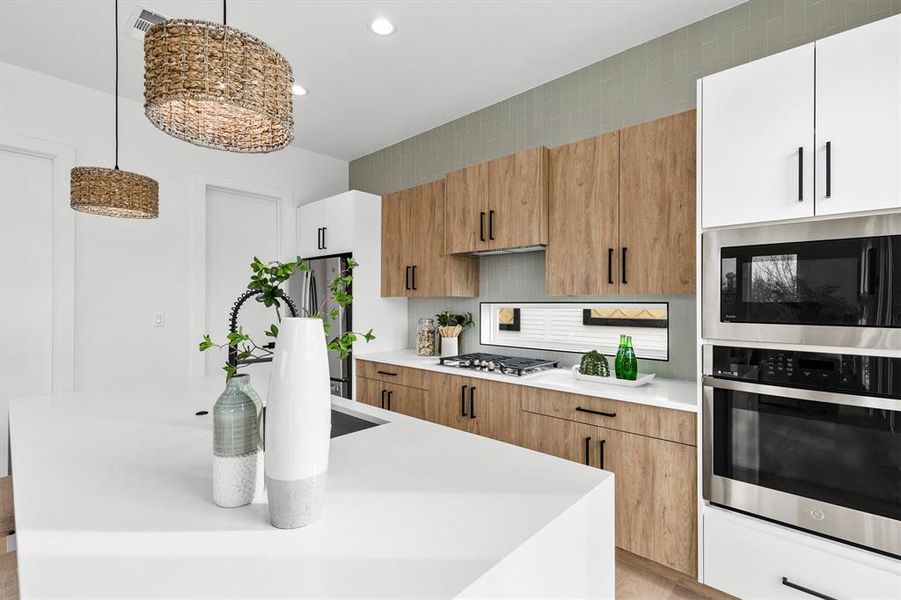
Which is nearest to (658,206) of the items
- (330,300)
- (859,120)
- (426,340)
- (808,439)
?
(859,120)

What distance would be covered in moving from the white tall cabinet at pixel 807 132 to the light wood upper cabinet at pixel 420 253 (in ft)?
5.83

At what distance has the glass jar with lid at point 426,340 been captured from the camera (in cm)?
354

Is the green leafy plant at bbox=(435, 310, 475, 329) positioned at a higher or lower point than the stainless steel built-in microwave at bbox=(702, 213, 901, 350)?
lower

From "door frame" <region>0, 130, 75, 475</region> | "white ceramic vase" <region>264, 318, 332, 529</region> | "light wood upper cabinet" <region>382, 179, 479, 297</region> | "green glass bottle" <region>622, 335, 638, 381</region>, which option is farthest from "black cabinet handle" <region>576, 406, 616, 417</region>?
"door frame" <region>0, 130, 75, 475</region>

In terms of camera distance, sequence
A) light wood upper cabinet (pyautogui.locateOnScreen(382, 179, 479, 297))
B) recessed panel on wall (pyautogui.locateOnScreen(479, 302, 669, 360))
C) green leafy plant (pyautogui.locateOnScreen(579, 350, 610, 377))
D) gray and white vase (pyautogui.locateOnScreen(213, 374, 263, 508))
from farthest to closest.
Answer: light wood upper cabinet (pyautogui.locateOnScreen(382, 179, 479, 297)) → recessed panel on wall (pyautogui.locateOnScreen(479, 302, 669, 360)) → green leafy plant (pyautogui.locateOnScreen(579, 350, 610, 377)) → gray and white vase (pyautogui.locateOnScreen(213, 374, 263, 508))

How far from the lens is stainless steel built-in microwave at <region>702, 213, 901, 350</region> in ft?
4.84

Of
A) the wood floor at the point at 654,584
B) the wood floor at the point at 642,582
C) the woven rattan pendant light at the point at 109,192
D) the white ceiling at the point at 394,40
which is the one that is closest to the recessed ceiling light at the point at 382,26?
the white ceiling at the point at 394,40

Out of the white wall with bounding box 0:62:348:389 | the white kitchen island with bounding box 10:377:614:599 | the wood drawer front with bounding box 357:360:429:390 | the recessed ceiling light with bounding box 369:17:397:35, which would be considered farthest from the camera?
the wood drawer front with bounding box 357:360:429:390

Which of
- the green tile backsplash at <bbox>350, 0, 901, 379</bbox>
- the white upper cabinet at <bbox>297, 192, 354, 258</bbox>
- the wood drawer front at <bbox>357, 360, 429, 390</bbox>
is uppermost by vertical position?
the green tile backsplash at <bbox>350, 0, 901, 379</bbox>

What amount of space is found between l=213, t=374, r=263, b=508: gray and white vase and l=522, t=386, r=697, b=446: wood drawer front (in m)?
1.70

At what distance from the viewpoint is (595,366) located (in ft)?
8.16

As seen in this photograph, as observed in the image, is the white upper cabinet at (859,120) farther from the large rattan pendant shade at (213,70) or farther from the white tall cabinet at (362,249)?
the white tall cabinet at (362,249)

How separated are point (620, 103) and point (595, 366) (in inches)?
61.5

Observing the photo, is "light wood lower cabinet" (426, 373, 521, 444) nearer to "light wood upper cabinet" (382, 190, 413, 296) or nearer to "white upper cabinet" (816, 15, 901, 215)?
"light wood upper cabinet" (382, 190, 413, 296)
